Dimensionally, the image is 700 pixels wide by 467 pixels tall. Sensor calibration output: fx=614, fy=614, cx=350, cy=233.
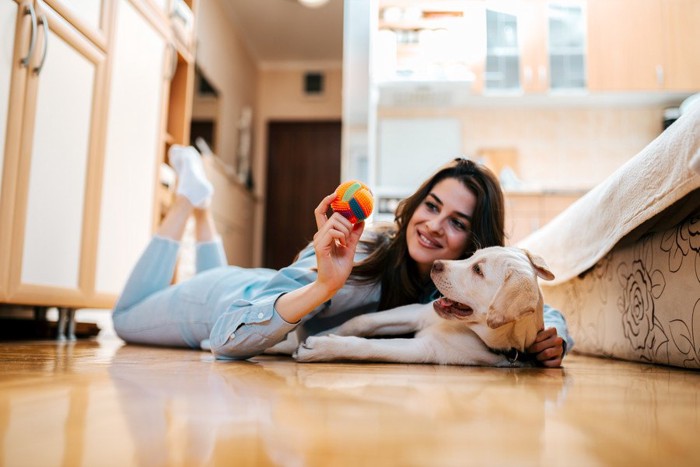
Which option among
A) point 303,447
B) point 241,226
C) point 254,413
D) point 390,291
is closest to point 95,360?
point 390,291

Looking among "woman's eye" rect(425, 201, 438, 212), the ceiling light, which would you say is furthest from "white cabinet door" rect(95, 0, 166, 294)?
the ceiling light

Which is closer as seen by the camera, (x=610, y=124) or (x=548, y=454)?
(x=548, y=454)

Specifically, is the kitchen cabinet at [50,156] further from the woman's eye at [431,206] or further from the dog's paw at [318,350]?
the woman's eye at [431,206]

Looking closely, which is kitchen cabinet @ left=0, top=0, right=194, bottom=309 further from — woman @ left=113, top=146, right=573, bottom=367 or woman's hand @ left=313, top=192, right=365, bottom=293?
woman's hand @ left=313, top=192, right=365, bottom=293

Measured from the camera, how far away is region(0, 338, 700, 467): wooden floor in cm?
51

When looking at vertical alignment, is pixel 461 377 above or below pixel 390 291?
below

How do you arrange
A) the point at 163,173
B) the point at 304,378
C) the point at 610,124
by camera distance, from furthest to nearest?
the point at 610,124, the point at 163,173, the point at 304,378

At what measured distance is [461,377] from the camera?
1.17 metres

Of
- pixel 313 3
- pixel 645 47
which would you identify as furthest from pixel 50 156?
pixel 645 47

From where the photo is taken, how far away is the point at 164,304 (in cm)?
205

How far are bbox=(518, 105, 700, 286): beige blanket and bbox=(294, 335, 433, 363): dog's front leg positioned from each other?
60 centimetres

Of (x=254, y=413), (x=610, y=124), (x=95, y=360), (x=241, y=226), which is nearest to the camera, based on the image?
(x=254, y=413)

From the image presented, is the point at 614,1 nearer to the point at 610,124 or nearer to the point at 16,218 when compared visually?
the point at 610,124

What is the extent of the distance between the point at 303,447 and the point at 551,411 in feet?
1.26
